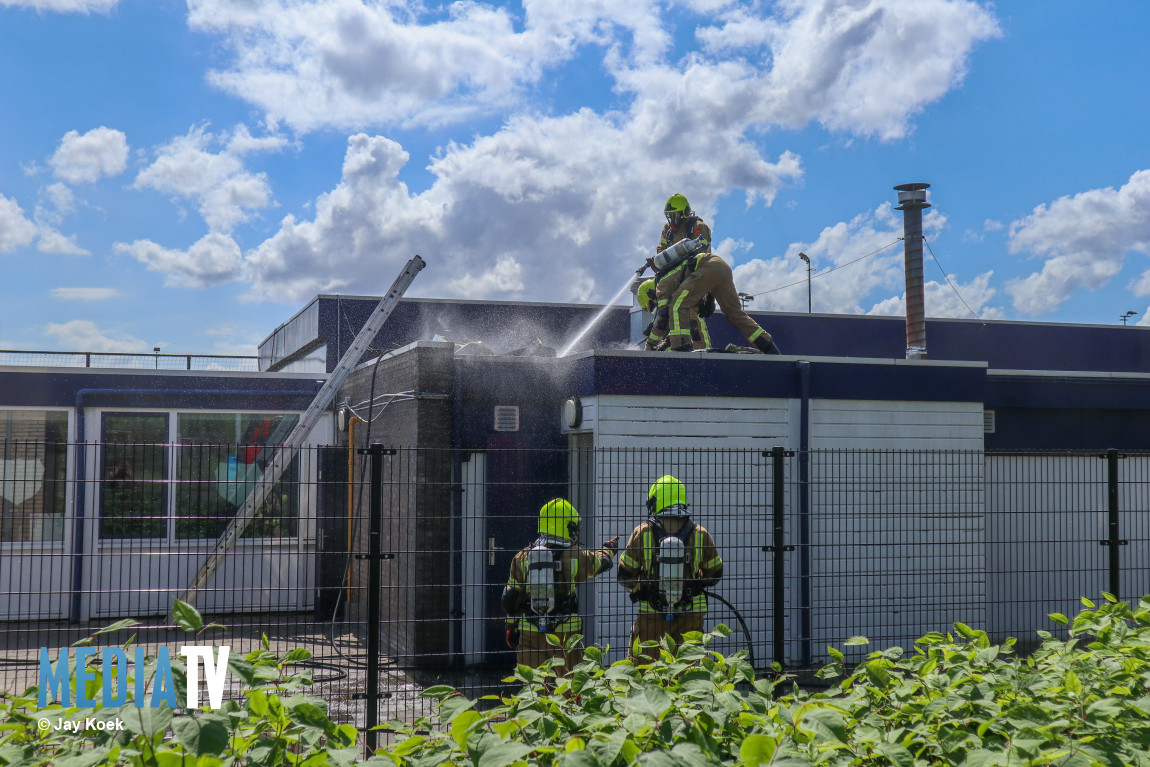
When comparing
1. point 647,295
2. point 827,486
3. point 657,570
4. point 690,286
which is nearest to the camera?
point 657,570

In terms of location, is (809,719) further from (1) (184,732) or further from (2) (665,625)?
(2) (665,625)

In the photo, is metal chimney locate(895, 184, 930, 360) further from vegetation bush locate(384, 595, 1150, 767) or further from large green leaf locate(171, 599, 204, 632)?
large green leaf locate(171, 599, 204, 632)

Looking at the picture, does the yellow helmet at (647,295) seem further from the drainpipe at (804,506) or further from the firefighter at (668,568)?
the firefighter at (668,568)

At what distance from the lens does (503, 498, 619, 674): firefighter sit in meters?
6.41

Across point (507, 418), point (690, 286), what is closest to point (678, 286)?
point (690, 286)

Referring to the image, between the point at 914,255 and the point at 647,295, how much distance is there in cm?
806

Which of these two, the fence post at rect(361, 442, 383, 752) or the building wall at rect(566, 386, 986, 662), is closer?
the fence post at rect(361, 442, 383, 752)

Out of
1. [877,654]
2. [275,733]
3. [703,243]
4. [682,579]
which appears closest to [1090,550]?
[703,243]

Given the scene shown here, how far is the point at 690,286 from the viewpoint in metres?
10.8

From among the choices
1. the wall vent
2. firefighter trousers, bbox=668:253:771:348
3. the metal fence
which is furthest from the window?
firefighter trousers, bbox=668:253:771:348

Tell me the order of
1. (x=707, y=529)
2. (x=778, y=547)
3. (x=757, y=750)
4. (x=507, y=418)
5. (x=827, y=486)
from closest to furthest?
(x=757, y=750) → (x=778, y=547) → (x=707, y=529) → (x=827, y=486) → (x=507, y=418)

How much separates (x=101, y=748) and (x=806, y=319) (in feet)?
63.9

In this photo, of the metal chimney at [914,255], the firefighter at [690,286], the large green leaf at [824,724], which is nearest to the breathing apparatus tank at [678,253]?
the firefighter at [690,286]

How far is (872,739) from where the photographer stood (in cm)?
239
